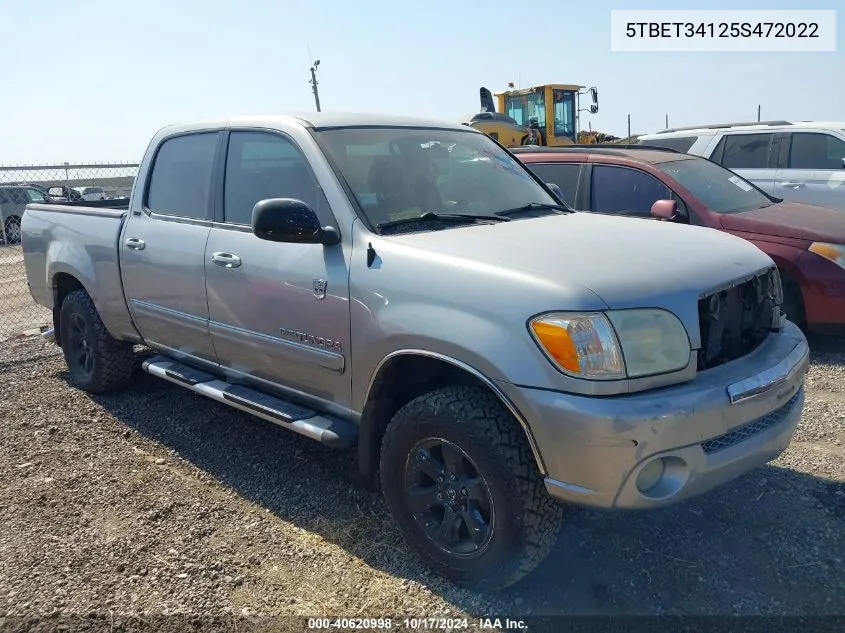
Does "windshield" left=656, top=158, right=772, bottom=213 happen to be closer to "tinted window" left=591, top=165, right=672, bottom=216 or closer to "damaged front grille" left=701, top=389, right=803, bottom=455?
"tinted window" left=591, top=165, right=672, bottom=216

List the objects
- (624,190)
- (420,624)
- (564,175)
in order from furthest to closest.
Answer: (564,175) < (624,190) < (420,624)

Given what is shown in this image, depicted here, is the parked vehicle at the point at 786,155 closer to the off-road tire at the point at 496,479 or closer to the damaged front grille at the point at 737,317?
the damaged front grille at the point at 737,317

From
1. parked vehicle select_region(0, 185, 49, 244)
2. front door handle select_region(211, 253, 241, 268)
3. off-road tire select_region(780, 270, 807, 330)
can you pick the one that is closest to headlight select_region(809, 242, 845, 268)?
off-road tire select_region(780, 270, 807, 330)

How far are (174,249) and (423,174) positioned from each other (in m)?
1.53

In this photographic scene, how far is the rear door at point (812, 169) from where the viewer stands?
28.8 feet

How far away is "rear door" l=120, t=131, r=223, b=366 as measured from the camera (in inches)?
158

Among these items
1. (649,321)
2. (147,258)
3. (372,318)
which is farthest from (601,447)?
(147,258)

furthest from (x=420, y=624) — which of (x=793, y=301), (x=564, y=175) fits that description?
(x=564, y=175)

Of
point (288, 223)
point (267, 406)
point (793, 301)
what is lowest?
point (793, 301)

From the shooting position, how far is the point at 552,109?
17219 millimetres

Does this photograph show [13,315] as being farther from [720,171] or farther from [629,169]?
[720,171]

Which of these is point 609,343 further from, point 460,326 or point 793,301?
point 793,301

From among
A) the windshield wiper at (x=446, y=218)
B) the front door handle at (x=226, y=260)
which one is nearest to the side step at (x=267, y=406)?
the front door handle at (x=226, y=260)

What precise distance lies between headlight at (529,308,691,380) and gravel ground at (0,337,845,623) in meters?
0.96
